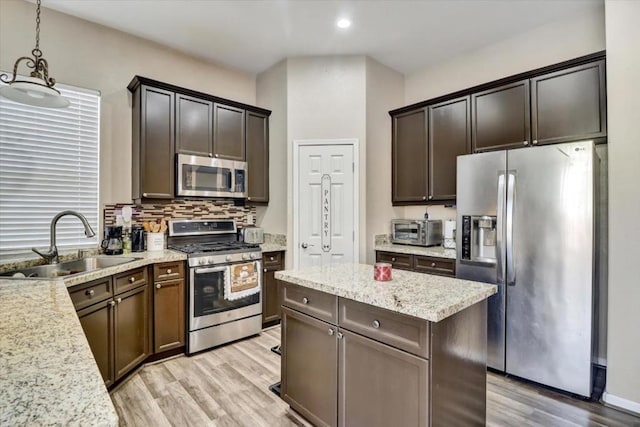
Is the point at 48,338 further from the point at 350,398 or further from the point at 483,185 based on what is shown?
the point at 483,185

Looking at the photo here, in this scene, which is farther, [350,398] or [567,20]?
[567,20]

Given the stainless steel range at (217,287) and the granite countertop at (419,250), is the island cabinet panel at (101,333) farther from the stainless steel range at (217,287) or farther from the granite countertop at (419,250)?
the granite countertop at (419,250)

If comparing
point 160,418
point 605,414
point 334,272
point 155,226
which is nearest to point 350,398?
point 334,272

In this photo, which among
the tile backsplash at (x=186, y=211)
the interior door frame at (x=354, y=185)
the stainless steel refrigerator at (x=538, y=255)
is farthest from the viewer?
the interior door frame at (x=354, y=185)

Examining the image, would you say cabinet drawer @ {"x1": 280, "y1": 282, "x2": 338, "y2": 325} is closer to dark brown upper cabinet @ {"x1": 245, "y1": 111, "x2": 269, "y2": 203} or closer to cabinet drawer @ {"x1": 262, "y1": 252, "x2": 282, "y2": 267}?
cabinet drawer @ {"x1": 262, "y1": 252, "x2": 282, "y2": 267}

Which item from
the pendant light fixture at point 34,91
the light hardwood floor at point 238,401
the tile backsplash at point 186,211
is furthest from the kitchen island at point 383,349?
the tile backsplash at point 186,211

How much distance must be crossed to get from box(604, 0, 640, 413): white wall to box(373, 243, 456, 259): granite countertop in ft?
3.80

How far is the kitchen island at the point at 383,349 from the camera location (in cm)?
144

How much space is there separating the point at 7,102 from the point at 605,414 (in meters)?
5.02

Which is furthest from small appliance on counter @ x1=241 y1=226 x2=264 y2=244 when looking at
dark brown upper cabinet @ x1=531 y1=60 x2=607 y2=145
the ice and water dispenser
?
dark brown upper cabinet @ x1=531 y1=60 x2=607 y2=145

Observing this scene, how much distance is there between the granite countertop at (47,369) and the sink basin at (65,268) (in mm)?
978

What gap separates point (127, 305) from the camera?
260 centimetres

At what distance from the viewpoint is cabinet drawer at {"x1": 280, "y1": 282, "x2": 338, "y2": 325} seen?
182cm

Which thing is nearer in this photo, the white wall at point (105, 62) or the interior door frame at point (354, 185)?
the white wall at point (105, 62)
